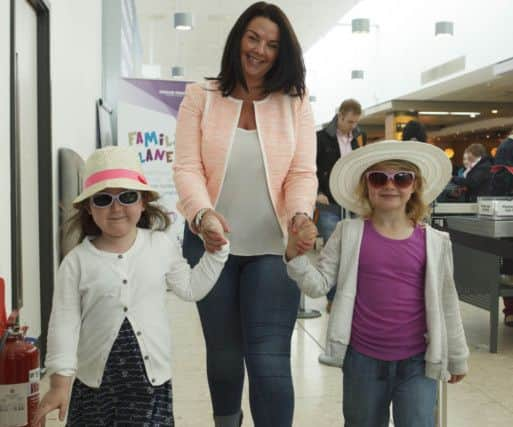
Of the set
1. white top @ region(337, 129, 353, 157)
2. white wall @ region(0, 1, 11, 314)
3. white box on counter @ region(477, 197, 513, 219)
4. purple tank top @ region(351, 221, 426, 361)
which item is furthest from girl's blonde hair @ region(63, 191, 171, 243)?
white top @ region(337, 129, 353, 157)

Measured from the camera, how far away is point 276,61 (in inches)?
78.7

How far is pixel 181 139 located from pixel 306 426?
5.02 feet

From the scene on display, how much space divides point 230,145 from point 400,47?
567 inches

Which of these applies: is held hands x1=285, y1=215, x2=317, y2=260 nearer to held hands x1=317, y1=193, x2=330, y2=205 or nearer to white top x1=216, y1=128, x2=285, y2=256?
white top x1=216, y1=128, x2=285, y2=256

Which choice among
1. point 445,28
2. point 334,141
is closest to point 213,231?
point 334,141

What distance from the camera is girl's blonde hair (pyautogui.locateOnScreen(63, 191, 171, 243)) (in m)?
1.83

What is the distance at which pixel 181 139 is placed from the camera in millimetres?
2016

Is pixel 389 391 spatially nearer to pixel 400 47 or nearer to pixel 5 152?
pixel 5 152

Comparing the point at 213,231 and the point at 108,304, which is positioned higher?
the point at 213,231

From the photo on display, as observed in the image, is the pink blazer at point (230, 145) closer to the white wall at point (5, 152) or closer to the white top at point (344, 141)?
the white wall at point (5, 152)

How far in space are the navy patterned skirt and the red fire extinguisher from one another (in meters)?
0.12

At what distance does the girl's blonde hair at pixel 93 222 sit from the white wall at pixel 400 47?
10916mm

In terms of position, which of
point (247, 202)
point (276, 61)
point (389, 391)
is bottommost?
point (389, 391)

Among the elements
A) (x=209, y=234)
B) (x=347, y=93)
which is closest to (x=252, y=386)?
(x=209, y=234)
